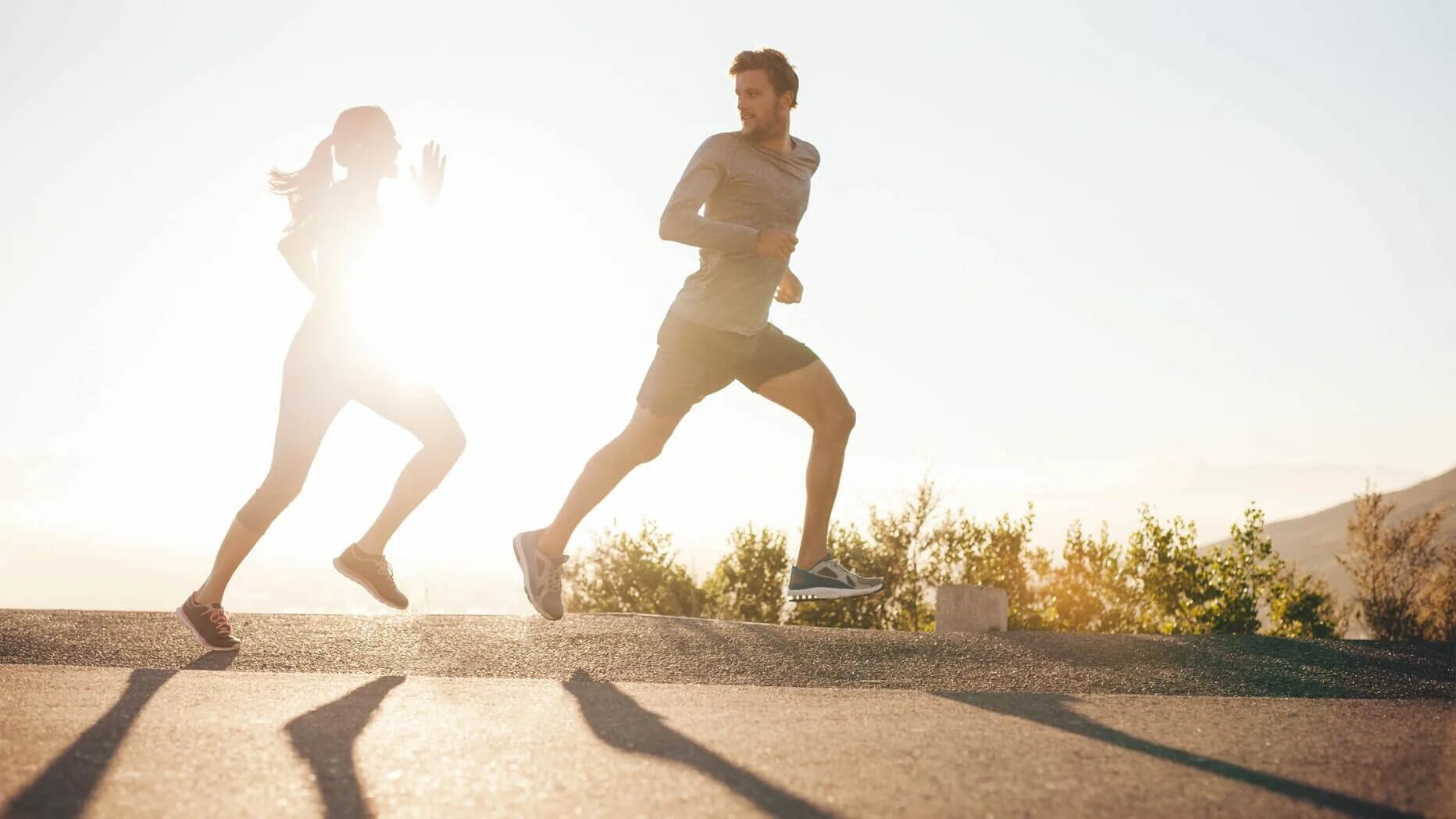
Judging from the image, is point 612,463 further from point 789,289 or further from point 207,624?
point 207,624

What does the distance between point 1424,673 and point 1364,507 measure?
3960cm

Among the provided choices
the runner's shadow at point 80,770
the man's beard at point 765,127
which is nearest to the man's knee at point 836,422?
the man's beard at point 765,127

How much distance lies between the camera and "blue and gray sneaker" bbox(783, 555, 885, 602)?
203 inches

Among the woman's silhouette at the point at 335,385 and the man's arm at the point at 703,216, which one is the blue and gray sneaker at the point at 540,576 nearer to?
the woman's silhouette at the point at 335,385

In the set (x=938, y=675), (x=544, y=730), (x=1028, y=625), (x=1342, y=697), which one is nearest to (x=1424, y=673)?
(x=1342, y=697)

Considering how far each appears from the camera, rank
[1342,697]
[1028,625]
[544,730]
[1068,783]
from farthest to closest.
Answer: [1028,625], [1342,697], [544,730], [1068,783]

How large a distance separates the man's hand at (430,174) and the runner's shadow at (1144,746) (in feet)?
10.2

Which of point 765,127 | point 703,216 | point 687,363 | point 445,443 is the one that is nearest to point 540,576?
point 445,443

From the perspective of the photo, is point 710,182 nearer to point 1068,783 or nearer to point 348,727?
point 348,727

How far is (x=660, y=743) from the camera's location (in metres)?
2.68

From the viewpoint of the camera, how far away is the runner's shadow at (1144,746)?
2135 millimetres

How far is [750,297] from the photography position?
505cm

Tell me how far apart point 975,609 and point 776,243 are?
312cm

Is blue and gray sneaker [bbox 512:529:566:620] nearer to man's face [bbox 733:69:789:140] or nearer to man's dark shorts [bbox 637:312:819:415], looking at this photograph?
man's dark shorts [bbox 637:312:819:415]
